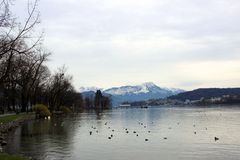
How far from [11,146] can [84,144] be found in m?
6.97

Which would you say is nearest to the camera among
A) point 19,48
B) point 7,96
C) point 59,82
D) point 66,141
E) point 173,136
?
point 19,48

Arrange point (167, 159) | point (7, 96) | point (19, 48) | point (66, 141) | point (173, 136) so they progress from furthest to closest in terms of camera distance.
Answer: point (7, 96), point (173, 136), point (66, 141), point (19, 48), point (167, 159)

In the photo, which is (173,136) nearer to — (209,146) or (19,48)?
(209,146)

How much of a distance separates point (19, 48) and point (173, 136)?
20385mm

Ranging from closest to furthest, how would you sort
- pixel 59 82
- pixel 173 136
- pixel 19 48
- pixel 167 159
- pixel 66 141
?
pixel 167 159 < pixel 19 48 < pixel 66 141 < pixel 173 136 < pixel 59 82

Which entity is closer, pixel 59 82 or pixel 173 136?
pixel 173 136

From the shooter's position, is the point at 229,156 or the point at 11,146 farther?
the point at 11,146

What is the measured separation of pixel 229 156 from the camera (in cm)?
3181

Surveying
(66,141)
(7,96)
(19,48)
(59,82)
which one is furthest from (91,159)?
(59,82)

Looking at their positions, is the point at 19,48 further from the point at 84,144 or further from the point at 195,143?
the point at 195,143

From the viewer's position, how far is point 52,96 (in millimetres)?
127250

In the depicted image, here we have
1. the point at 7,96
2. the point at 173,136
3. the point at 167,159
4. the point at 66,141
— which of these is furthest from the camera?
the point at 7,96

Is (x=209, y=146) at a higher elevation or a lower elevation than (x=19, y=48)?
lower

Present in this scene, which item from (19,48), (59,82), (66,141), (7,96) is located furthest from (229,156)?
(59,82)
